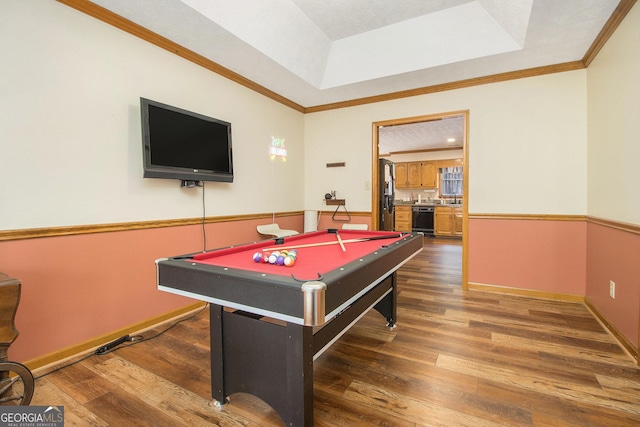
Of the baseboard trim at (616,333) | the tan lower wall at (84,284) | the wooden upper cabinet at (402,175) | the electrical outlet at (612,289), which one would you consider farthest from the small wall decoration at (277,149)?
the wooden upper cabinet at (402,175)

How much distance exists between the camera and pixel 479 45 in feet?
9.57

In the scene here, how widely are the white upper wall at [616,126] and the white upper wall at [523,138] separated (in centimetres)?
15

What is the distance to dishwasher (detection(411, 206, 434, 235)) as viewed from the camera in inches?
324

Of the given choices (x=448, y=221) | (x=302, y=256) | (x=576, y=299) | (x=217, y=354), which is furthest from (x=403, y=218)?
(x=217, y=354)

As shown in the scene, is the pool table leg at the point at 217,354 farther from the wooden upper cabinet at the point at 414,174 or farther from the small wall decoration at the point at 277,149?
the wooden upper cabinet at the point at 414,174

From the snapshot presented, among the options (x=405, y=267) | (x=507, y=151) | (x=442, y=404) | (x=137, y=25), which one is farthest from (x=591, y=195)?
(x=137, y=25)

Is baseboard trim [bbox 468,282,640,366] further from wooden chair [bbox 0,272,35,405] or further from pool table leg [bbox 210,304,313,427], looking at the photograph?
wooden chair [bbox 0,272,35,405]

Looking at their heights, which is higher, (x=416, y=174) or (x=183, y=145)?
(x=416, y=174)

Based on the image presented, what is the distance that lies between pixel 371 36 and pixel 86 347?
3876mm

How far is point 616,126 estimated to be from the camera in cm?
236

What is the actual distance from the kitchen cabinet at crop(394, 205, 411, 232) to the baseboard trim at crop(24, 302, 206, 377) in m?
6.69

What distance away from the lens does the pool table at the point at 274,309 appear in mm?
1123

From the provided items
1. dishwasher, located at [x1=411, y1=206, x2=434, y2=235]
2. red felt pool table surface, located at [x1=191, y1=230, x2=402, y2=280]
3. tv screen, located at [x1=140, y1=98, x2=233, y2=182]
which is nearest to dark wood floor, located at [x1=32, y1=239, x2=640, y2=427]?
red felt pool table surface, located at [x1=191, y1=230, x2=402, y2=280]

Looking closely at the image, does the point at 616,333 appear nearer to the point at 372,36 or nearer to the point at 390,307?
the point at 390,307
